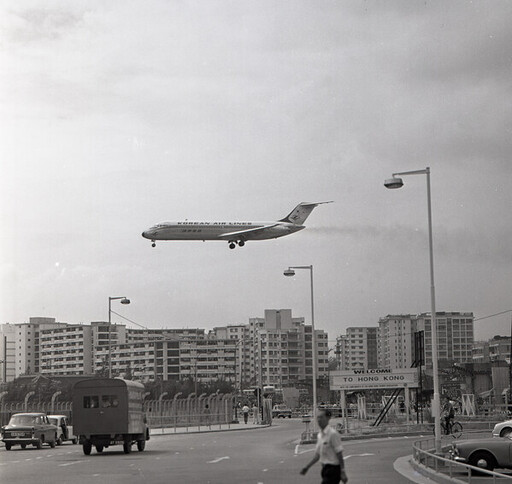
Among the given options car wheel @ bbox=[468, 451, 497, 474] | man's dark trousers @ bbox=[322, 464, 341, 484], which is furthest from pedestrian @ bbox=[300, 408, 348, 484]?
car wheel @ bbox=[468, 451, 497, 474]

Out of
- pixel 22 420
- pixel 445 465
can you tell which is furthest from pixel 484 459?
pixel 22 420

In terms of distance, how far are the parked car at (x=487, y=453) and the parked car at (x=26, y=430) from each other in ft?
78.9

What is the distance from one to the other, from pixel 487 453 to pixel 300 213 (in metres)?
85.5

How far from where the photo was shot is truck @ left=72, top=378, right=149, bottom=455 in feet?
Result: 121

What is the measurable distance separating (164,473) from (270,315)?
80374 millimetres

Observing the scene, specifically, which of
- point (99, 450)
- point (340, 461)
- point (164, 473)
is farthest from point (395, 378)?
point (340, 461)

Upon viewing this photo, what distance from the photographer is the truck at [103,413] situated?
3697 cm

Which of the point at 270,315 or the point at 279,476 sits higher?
the point at 270,315

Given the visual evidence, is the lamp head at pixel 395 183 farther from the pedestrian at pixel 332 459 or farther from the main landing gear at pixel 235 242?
the main landing gear at pixel 235 242

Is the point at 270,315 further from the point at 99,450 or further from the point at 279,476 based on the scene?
the point at 279,476

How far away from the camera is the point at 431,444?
33.2 metres

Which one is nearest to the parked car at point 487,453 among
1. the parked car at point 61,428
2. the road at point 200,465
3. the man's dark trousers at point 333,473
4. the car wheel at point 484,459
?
the car wheel at point 484,459

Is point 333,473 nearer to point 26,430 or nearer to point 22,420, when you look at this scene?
point 26,430

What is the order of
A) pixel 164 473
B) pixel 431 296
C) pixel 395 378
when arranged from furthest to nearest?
pixel 395 378 → pixel 431 296 → pixel 164 473
